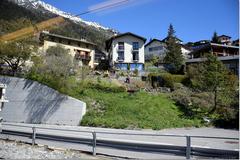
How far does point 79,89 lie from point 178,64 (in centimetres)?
2977

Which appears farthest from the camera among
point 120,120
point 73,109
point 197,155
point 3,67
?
point 3,67

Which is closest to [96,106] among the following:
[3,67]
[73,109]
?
[73,109]

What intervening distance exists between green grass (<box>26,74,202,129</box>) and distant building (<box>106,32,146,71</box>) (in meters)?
28.7

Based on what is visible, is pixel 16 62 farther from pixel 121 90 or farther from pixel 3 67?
pixel 121 90

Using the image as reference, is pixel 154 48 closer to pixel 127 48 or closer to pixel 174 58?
pixel 127 48

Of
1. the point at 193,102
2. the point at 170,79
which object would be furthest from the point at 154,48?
the point at 193,102

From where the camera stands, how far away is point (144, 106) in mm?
34500

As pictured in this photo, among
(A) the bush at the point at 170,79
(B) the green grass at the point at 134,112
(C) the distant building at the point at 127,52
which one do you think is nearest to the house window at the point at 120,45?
(C) the distant building at the point at 127,52

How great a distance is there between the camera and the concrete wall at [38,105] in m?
33.6

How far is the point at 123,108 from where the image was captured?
3362cm

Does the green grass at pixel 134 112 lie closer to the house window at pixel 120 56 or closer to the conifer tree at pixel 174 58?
the conifer tree at pixel 174 58

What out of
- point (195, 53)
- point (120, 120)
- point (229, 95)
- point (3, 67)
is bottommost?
point (120, 120)

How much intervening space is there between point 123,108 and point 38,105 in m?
10.1

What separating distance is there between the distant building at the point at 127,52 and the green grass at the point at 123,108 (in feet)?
94.0
